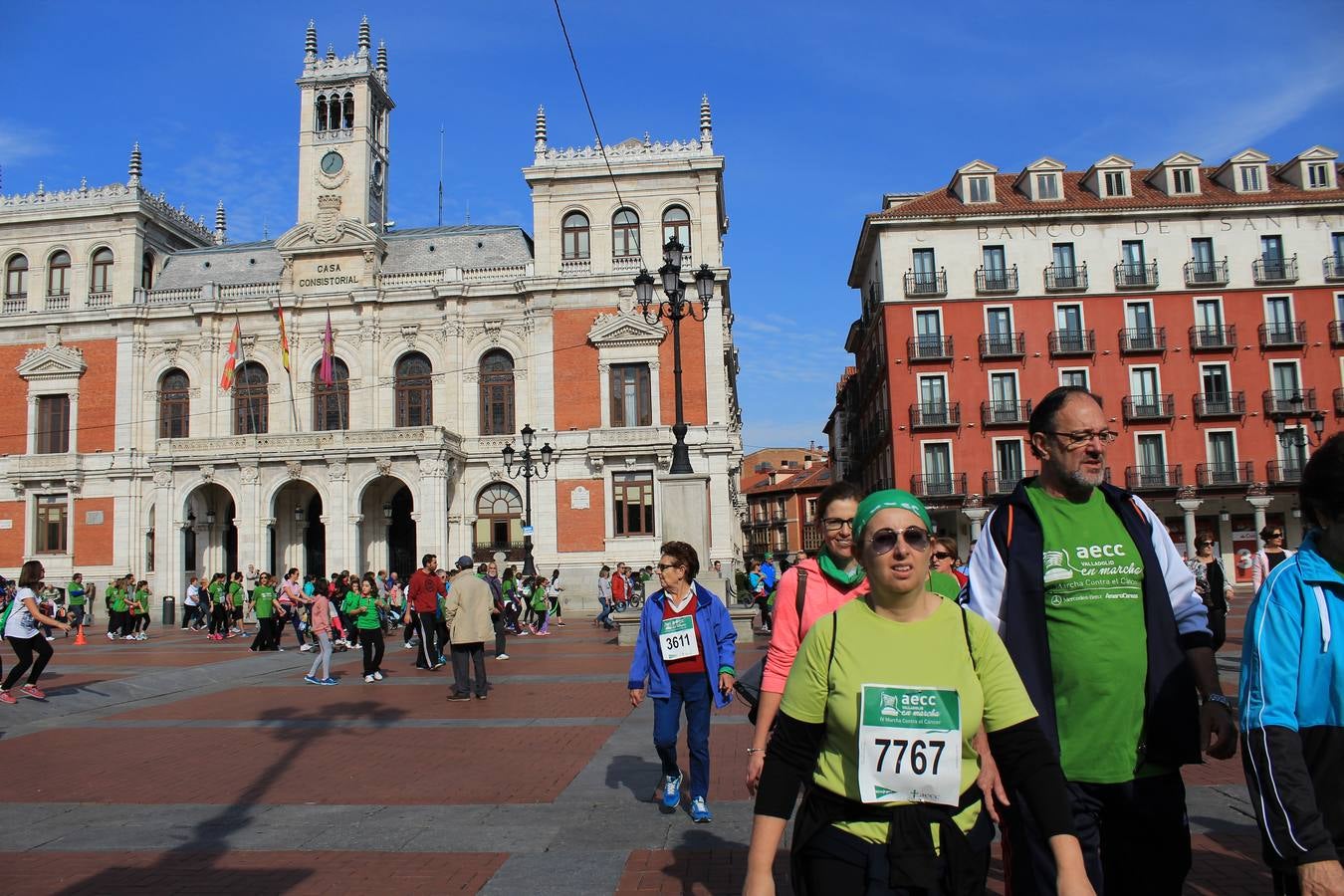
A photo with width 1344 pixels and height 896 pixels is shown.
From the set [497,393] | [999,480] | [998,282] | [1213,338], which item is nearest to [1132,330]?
[1213,338]

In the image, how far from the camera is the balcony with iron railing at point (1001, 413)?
40.1 meters

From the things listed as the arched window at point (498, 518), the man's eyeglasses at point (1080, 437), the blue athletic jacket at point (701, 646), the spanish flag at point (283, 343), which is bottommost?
the blue athletic jacket at point (701, 646)

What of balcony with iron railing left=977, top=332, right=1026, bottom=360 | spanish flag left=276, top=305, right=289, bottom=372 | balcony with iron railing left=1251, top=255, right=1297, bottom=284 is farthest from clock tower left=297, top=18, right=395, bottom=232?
balcony with iron railing left=1251, top=255, right=1297, bottom=284

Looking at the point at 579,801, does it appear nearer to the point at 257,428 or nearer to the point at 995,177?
the point at 257,428

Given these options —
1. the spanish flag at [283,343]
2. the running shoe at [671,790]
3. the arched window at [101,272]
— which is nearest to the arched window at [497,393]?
the spanish flag at [283,343]

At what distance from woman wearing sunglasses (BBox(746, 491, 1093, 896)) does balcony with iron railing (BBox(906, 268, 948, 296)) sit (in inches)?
1577

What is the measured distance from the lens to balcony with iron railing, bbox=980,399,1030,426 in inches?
1580

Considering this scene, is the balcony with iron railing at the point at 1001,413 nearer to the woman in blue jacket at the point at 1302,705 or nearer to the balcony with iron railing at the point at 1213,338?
the balcony with iron railing at the point at 1213,338

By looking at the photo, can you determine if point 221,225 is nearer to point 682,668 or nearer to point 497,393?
point 497,393

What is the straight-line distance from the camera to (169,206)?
4628 centimetres

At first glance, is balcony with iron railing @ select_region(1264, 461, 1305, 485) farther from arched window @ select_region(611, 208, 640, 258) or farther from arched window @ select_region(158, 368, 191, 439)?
arched window @ select_region(158, 368, 191, 439)

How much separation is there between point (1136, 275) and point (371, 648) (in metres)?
36.2

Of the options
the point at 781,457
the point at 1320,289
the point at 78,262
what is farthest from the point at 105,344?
the point at 781,457

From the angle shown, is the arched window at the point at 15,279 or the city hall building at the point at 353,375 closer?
the city hall building at the point at 353,375
